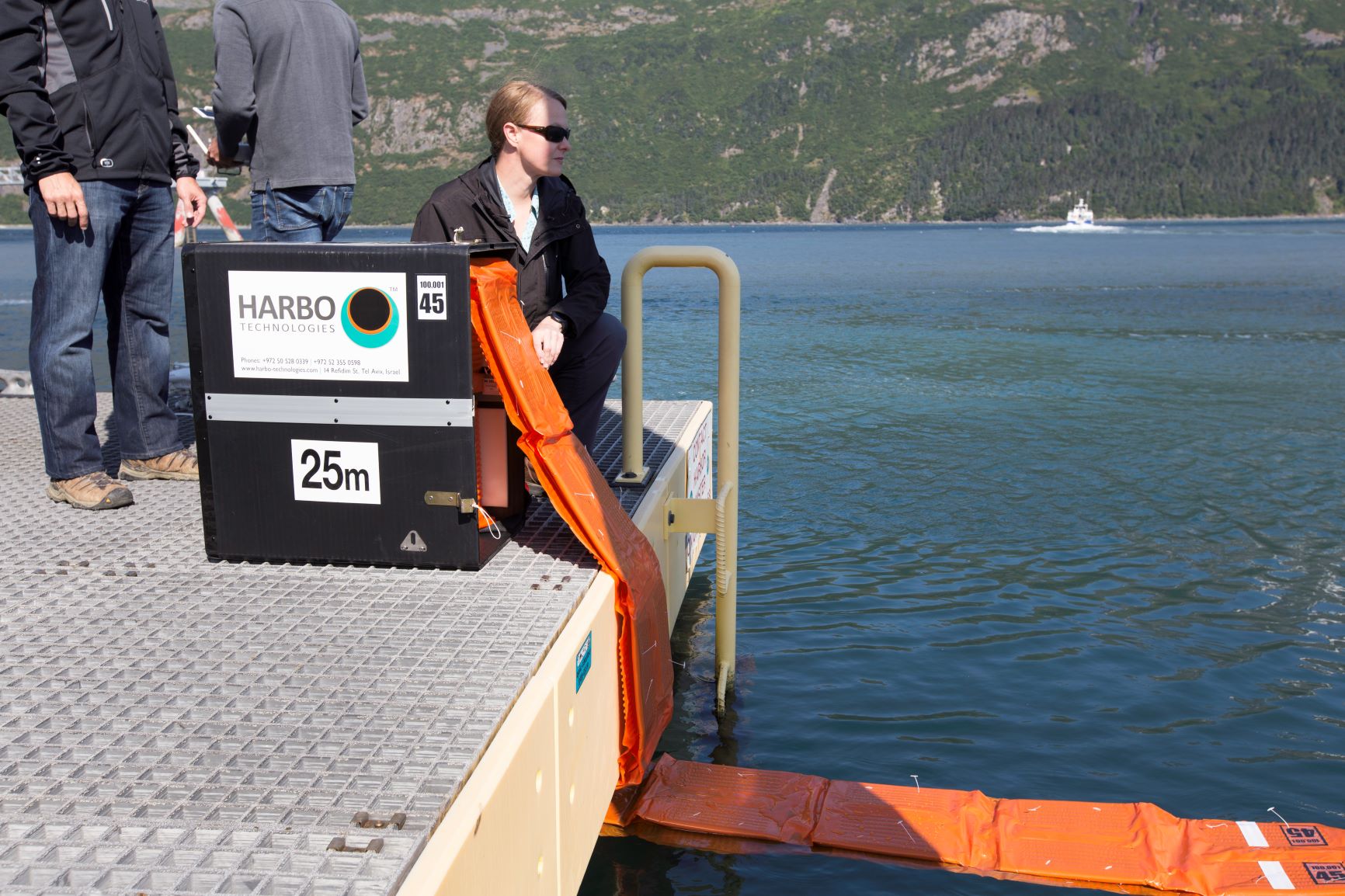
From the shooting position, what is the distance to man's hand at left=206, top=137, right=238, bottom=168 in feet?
13.8

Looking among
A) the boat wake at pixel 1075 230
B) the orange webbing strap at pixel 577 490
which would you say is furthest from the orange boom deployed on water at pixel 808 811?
the boat wake at pixel 1075 230

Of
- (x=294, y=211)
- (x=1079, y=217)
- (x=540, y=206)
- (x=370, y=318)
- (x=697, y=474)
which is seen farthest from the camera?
(x=1079, y=217)

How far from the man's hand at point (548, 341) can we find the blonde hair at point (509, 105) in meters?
0.63

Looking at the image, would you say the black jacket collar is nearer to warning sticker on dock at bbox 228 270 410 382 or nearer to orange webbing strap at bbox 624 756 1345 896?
warning sticker on dock at bbox 228 270 410 382

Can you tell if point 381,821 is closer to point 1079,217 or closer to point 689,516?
point 689,516

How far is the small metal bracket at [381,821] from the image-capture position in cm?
175

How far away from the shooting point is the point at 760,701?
4.98 meters

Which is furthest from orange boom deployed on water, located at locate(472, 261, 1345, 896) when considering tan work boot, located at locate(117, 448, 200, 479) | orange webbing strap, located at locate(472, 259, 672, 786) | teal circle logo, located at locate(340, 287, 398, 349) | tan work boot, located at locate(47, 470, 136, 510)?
tan work boot, located at locate(117, 448, 200, 479)

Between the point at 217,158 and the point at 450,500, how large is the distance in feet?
6.91

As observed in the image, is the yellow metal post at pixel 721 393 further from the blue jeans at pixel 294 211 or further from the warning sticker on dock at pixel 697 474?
the blue jeans at pixel 294 211

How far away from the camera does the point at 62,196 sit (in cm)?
353

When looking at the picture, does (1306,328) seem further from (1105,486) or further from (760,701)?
(760,701)

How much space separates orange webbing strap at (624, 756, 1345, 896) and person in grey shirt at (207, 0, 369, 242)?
7.81ft

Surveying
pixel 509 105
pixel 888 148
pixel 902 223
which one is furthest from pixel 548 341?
pixel 888 148
